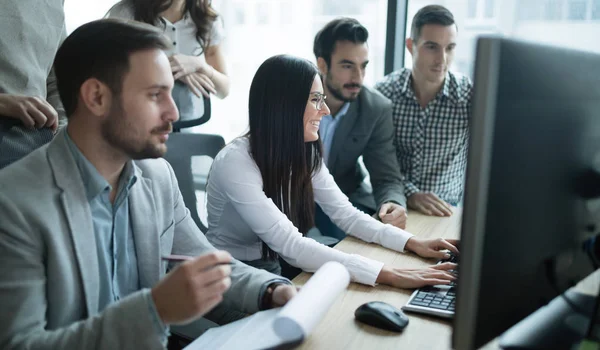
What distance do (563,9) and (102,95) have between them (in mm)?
1881

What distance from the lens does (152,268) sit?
112 cm

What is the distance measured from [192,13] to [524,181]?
1.69 m

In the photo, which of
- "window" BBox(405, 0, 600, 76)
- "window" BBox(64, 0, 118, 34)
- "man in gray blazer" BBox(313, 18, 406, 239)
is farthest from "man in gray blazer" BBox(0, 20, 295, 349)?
"window" BBox(64, 0, 118, 34)

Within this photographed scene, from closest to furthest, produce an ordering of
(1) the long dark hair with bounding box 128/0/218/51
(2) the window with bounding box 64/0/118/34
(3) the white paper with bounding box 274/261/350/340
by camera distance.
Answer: (3) the white paper with bounding box 274/261/350/340
(1) the long dark hair with bounding box 128/0/218/51
(2) the window with bounding box 64/0/118/34

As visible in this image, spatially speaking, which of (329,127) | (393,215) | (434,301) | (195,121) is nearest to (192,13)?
(195,121)

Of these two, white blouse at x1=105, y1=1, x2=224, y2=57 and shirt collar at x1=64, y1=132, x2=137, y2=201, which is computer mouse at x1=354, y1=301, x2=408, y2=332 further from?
white blouse at x1=105, y1=1, x2=224, y2=57

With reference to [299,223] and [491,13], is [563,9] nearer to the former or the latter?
[491,13]

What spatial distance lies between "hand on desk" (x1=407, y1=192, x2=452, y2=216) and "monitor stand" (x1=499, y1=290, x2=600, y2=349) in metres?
0.91

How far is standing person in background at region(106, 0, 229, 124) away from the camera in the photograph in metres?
1.86

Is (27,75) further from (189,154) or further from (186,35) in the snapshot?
(186,35)

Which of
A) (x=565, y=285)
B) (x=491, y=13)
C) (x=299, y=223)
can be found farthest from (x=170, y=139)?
(x=491, y=13)

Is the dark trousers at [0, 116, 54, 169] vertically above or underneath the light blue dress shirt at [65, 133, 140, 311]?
above

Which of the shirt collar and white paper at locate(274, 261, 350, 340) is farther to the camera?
the shirt collar

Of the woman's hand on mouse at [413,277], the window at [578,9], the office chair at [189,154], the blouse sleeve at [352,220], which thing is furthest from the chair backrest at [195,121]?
the window at [578,9]
